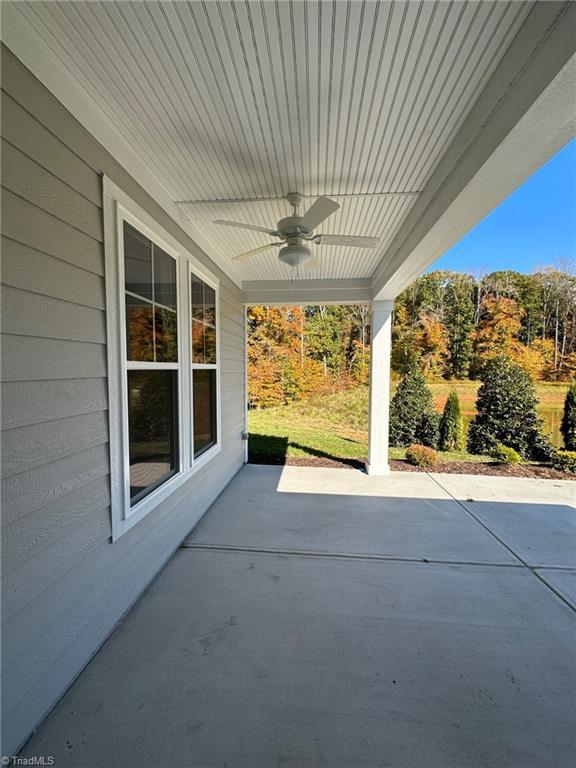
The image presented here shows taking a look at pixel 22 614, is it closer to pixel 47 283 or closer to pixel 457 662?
pixel 47 283

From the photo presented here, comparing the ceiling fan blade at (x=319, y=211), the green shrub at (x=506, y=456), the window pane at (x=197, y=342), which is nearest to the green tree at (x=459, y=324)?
the green shrub at (x=506, y=456)

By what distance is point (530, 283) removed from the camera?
12250 mm

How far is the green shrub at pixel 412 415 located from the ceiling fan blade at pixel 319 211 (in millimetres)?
5818

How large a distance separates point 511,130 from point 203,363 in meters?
2.96

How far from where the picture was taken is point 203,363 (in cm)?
350

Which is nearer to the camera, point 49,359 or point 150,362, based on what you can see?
point 49,359

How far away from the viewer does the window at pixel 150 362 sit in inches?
84.1

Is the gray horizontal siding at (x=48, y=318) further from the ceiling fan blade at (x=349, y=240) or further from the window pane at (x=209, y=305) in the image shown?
the window pane at (x=209, y=305)

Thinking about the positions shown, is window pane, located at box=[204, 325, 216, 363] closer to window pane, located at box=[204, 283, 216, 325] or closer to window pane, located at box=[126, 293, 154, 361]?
window pane, located at box=[204, 283, 216, 325]

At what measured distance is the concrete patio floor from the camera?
1.31 meters

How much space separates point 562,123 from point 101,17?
1.93 m

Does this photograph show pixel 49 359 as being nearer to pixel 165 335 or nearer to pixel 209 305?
pixel 165 335

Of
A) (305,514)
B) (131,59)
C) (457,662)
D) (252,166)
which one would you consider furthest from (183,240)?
(457,662)

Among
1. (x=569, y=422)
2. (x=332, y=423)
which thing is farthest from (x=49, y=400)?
(x=332, y=423)
